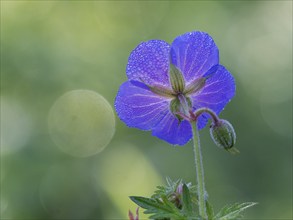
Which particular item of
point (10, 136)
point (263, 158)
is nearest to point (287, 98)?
point (263, 158)

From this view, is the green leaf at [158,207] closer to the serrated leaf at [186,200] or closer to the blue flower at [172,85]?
the serrated leaf at [186,200]

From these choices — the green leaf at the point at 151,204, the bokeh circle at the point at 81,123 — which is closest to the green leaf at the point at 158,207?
the green leaf at the point at 151,204

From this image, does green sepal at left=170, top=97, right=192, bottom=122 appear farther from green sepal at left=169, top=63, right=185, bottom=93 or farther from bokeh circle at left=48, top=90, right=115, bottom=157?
Result: bokeh circle at left=48, top=90, right=115, bottom=157

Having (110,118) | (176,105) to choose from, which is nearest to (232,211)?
(176,105)

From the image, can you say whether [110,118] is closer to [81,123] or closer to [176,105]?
[81,123]

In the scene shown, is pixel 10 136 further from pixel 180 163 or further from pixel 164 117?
pixel 164 117

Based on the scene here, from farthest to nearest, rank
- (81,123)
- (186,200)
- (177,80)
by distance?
(81,123) < (177,80) < (186,200)
